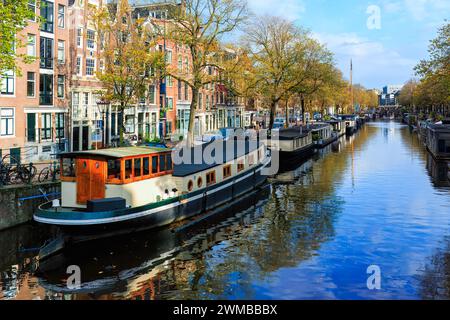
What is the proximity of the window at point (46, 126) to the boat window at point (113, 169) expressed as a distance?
763 inches

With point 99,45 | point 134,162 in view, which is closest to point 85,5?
point 99,45

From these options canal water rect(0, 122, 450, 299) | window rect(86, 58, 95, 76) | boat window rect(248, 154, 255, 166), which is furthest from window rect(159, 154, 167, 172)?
window rect(86, 58, 95, 76)

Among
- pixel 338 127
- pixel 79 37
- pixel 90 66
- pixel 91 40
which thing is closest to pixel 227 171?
pixel 90 66

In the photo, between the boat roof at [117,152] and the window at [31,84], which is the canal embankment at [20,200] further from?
the window at [31,84]

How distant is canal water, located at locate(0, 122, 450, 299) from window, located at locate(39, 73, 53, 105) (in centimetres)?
1789

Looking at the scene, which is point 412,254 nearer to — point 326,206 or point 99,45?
point 326,206

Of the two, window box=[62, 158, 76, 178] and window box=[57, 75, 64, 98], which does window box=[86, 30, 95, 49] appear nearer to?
window box=[57, 75, 64, 98]

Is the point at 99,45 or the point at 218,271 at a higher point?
the point at 99,45

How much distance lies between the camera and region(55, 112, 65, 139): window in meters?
41.2

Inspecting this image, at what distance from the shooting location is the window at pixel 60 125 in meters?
41.2

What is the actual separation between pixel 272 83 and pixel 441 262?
1800 inches

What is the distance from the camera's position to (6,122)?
35.7 metres

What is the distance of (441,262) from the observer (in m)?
19.5
